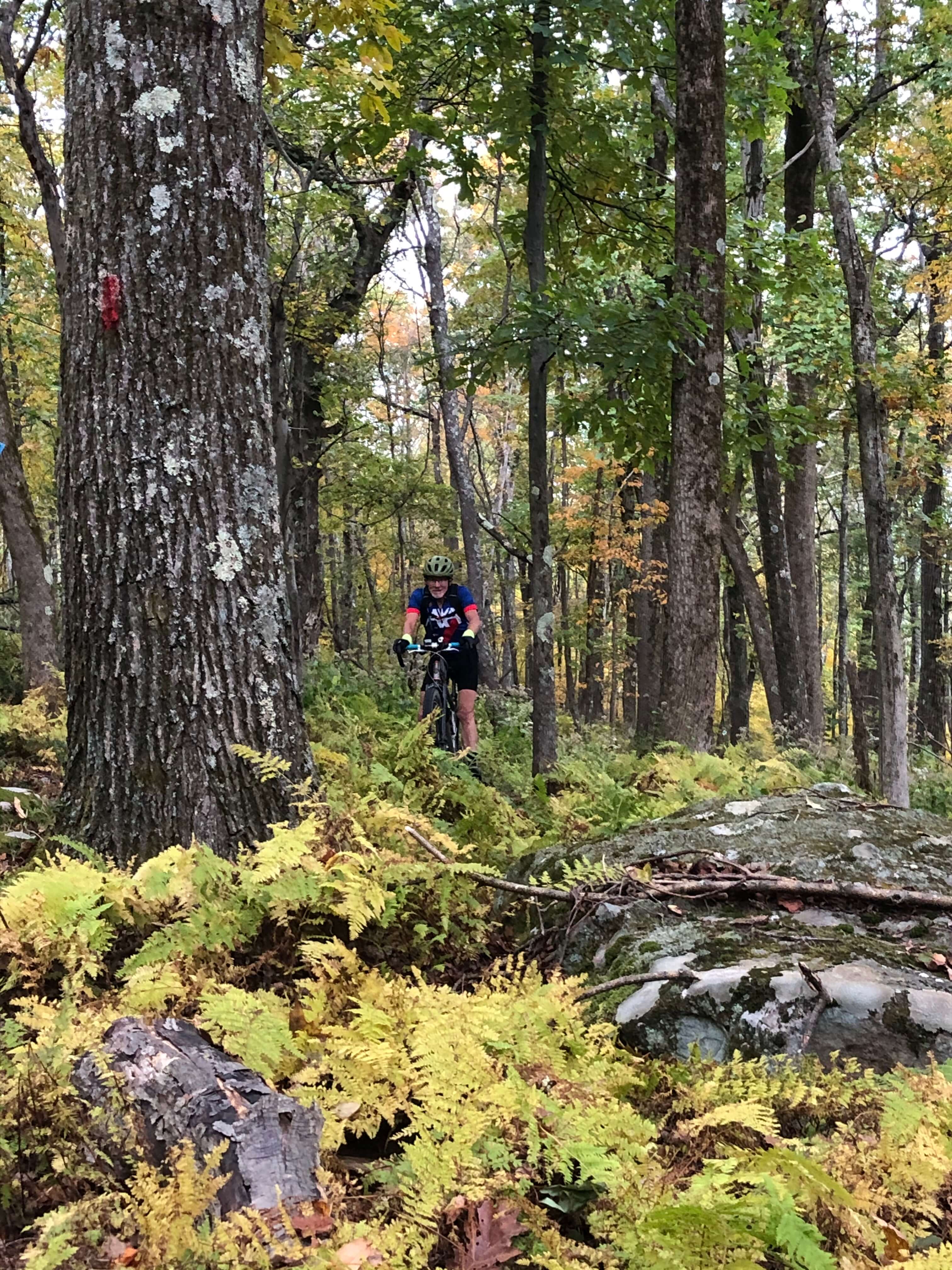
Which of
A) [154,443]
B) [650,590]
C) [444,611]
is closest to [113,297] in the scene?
[154,443]

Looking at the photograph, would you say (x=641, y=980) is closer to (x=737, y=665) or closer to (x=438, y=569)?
(x=438, y=569)

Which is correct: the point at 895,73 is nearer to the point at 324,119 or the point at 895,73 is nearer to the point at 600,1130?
the point at 324,119

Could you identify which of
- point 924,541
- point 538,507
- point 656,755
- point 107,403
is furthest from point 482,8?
point 924,541

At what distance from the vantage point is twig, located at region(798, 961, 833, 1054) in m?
2.44

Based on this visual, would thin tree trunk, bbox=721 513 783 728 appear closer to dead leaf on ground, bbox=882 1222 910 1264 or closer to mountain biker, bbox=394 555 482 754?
mountain biker, bbox=394 555 482 754

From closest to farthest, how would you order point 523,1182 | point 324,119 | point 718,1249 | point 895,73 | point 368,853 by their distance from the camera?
point 718,1249 < point 523,1182 < point 368,853 < point 324,119 < point 895,73

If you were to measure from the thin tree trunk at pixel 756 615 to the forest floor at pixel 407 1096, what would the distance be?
10689 mm

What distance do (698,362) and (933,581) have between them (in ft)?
61.3

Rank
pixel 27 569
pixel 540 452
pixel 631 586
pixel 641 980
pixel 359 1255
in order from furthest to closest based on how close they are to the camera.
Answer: pixel 631 586 < pixel 27 569 < pixel 540 452 < pixel 641 980 < pixel 359 1255

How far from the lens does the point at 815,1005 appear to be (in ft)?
8.18

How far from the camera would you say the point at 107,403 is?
11.1 ft

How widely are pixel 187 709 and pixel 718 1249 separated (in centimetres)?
265

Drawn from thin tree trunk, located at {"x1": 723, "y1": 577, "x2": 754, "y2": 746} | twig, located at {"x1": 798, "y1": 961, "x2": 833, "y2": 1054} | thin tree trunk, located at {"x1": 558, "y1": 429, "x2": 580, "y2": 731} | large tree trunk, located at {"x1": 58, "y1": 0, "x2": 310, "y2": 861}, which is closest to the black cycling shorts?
large tree trunk, located at {"x1": 58, "y1": 0, "x2": 310, "y2": 861}

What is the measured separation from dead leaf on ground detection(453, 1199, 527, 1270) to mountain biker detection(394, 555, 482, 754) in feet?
22.2
